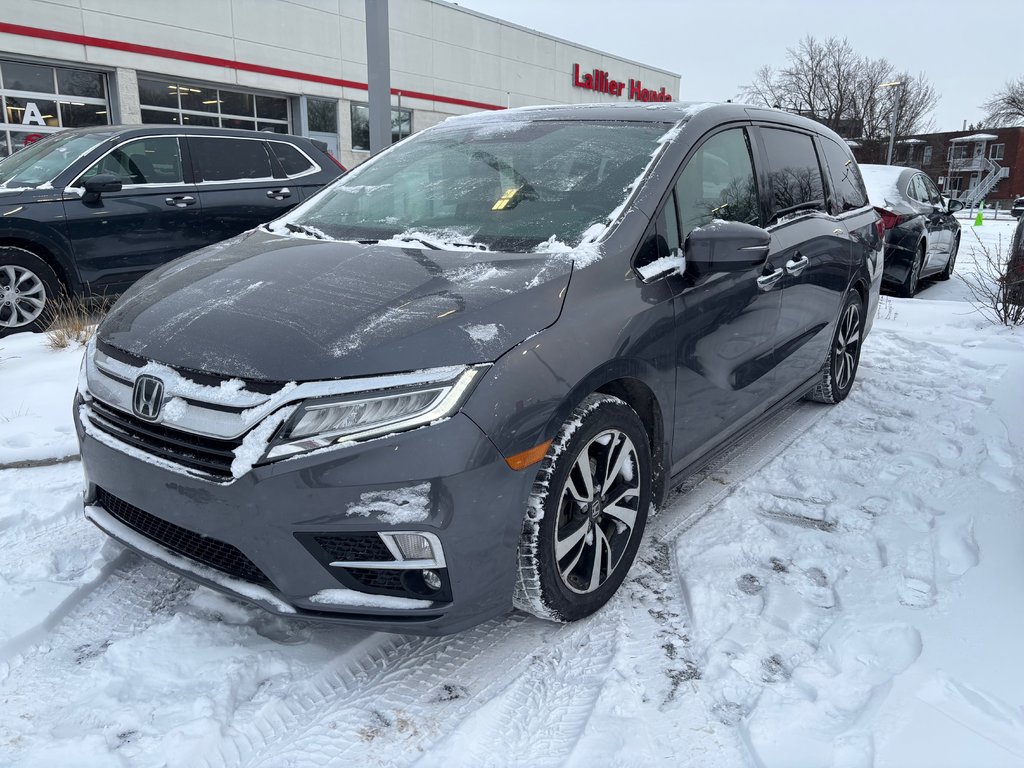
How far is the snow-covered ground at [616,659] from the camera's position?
198cm

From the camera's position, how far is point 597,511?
2518 millimetres

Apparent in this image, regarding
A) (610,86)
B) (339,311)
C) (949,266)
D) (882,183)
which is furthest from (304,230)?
(610,86)

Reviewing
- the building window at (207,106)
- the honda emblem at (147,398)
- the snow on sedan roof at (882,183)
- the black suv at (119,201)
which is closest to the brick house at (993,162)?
the building window at (207,106)

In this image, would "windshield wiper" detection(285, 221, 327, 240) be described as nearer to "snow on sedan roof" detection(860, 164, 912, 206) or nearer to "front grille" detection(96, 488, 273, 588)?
"front grille" detection(96, 488, 273, 588)

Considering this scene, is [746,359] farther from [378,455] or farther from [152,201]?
[152,201]

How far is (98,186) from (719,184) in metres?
5.26

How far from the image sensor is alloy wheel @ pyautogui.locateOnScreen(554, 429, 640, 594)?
2393mm

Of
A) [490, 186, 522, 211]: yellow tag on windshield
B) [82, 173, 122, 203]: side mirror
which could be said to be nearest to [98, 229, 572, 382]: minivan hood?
[490, 186, 522, 211]: yellow tag on windshield

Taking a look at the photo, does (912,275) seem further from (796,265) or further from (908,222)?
(796,265)

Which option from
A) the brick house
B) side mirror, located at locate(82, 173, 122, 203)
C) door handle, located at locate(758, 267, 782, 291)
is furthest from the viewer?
the brick house

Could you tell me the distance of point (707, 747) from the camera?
2008mm

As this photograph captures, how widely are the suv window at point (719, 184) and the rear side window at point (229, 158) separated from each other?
17.5ft

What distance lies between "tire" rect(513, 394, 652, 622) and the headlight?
1.32ft

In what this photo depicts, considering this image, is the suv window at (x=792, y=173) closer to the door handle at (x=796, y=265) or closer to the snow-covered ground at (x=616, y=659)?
the door handle at (x=796, y=265)
